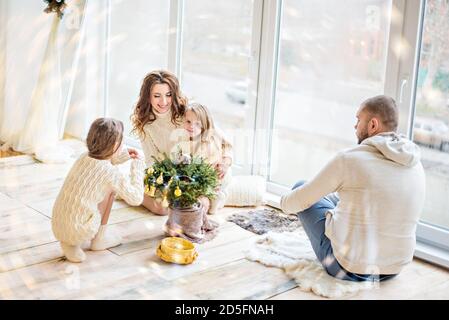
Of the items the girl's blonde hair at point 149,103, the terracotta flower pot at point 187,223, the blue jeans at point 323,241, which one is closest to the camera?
the blue jeans at point 323,241

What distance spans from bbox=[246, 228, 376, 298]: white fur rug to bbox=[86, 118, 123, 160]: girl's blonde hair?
78cm

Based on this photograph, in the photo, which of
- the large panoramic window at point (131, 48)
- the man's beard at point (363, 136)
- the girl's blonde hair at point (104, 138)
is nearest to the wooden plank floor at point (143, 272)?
the girl's blonde hair at point (104, 138)

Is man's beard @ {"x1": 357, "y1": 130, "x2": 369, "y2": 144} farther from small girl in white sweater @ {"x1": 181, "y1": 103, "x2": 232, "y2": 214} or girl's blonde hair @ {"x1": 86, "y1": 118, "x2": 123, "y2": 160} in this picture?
girl's blonde hair @ {"x1": 86, "y1": 118, "x2": 123, "y2": 160}

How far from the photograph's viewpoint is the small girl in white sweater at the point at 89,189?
2.75 metres

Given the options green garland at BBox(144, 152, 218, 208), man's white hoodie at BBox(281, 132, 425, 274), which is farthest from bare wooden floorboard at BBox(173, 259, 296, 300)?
green garland at BBox(144, 152, 218, 208)

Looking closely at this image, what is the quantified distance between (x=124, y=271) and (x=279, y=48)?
5.49ft

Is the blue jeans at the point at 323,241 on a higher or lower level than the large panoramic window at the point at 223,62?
lower

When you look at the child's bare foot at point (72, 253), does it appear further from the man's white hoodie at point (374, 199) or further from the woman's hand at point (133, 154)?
the man's white hoodie at point (374, 199)

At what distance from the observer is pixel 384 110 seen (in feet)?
8.39

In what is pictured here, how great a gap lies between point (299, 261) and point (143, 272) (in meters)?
0.68

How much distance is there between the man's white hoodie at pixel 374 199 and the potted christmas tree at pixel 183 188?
60 centimetres

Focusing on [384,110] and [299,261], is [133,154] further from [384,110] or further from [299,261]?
[384,110]

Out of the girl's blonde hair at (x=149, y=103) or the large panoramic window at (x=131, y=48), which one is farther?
the large panoramic window at (x=131, y=48)
